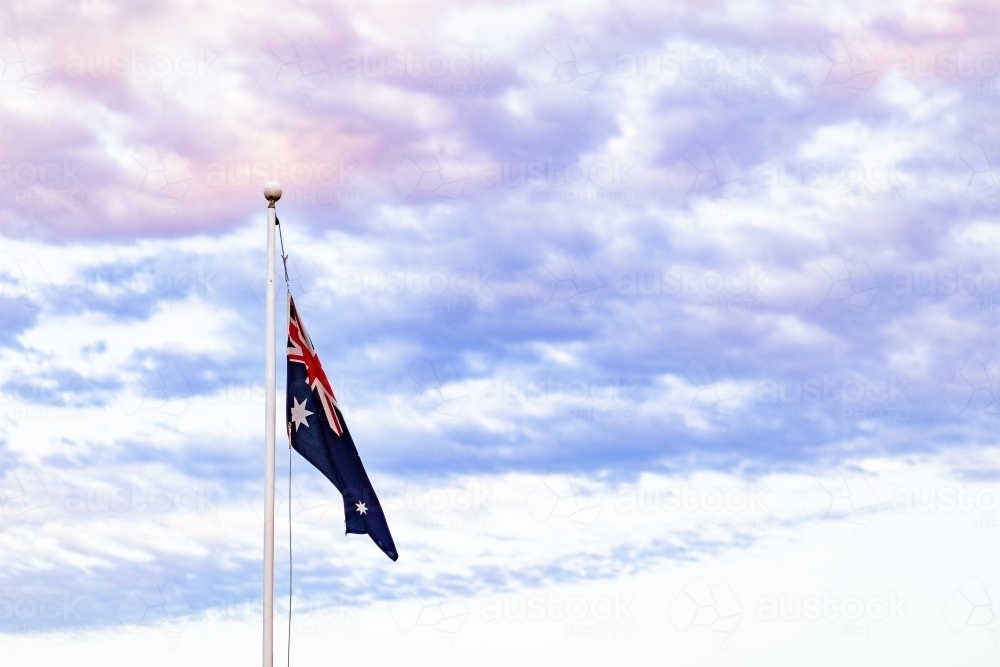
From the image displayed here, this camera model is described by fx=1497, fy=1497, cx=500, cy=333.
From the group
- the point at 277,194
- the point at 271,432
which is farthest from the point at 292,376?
the point at 277,194

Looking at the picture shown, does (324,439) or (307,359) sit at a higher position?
(307,359)

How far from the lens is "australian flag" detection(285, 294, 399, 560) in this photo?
23.9m

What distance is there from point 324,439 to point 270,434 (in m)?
0.90

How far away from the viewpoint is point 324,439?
950 inches

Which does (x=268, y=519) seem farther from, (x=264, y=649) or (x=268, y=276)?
(x=268, y=276)

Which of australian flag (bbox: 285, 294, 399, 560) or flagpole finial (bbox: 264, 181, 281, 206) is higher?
flagpole finial (bbox: 264, 181, 281, 206)

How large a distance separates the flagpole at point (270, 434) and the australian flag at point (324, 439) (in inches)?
11.8

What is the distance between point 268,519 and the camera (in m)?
23.5

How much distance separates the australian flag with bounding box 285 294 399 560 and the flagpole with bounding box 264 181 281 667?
0.98 ft

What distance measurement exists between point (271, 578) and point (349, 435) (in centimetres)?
262

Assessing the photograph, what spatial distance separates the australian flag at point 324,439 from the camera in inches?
942

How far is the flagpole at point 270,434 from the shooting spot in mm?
23266

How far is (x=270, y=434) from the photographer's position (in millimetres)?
23750

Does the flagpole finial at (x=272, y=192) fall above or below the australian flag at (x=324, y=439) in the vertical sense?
above
